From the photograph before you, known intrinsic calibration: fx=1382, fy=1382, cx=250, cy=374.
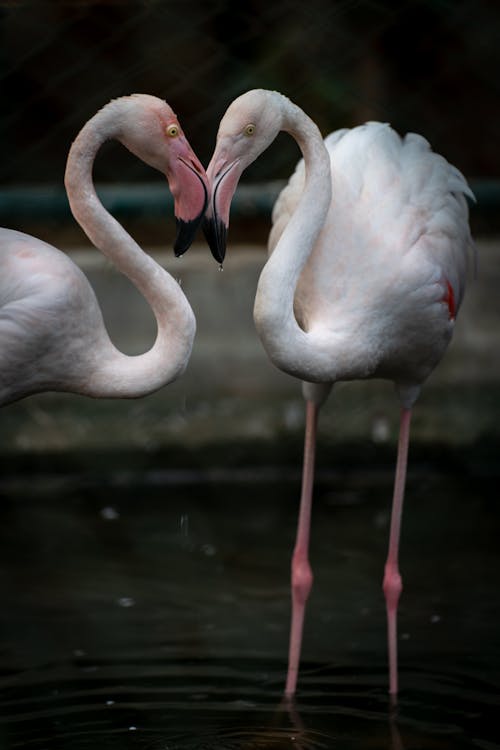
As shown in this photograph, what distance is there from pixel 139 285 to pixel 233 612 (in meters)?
1.26

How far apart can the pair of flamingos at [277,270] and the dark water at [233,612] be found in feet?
0.54

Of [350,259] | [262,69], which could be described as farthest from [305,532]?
[262,69]

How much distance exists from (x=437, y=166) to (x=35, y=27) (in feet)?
11.7

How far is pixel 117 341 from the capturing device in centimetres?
555

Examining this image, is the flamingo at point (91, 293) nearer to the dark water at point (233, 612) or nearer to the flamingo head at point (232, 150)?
the flamingo head at point (232, 150)

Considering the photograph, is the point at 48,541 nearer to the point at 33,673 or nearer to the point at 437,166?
the point at 33,673

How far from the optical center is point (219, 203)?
11.0ft

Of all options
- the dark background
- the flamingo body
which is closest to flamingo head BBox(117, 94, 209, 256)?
the flamingo body

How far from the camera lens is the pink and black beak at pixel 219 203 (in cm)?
334

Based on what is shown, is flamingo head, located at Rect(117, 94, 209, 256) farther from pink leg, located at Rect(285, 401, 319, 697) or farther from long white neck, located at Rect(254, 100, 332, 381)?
pink leg, located at Rect(285, 401, 319, 697)

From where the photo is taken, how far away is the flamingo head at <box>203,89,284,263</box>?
11.0ft

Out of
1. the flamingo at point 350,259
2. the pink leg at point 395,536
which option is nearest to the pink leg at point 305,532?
the flamingo at point 350,259

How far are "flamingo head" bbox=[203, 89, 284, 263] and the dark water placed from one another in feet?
3.97

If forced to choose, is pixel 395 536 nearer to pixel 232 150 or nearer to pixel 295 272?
pixel 295 272
